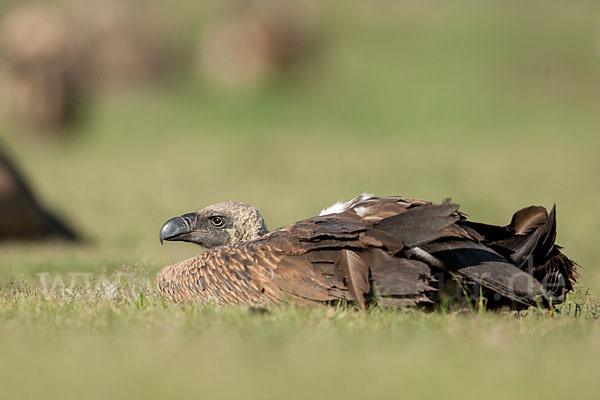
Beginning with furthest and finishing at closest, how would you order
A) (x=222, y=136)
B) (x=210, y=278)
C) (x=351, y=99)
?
(x=351, y=99) < (x=222, y=136) < (x=210, y=278)

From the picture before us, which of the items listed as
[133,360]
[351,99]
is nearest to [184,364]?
[133,360]

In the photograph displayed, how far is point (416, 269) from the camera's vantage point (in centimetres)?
410

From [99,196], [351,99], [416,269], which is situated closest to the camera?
[416,269]

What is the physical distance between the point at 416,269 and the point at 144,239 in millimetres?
5918

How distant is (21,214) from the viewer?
973cm

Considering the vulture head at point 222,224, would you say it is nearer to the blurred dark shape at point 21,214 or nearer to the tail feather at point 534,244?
the tail feather at point 534,244

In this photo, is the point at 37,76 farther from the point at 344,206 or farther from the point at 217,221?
the point at 344,206

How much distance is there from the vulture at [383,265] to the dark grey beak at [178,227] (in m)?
0.49

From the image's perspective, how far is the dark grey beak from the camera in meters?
5.14

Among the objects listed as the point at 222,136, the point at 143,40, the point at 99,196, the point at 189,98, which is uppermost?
the point at 143,40

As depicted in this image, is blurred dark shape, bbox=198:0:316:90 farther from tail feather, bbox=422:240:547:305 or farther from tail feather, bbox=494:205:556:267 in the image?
tail feather, bbox=422:240:547:305

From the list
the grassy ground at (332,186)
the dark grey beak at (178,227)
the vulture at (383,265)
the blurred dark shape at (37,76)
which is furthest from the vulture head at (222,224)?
the blurred dark shape at (37,76)

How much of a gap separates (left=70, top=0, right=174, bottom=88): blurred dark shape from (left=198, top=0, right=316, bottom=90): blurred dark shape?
7.04 ft

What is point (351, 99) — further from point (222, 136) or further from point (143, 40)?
point (143, 40)
